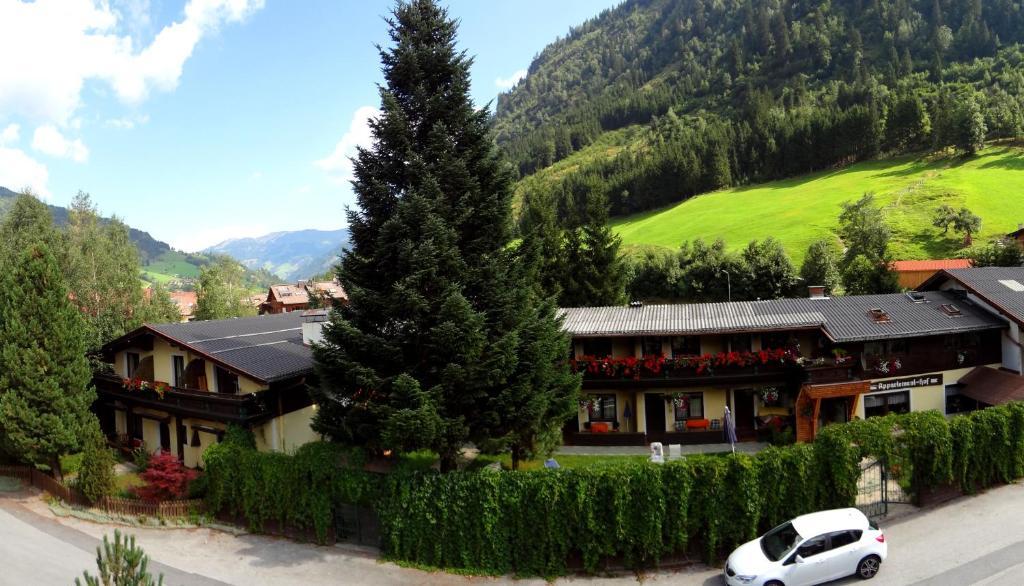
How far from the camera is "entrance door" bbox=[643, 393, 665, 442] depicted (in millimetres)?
29781

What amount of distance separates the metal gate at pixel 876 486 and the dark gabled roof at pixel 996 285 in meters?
16.4

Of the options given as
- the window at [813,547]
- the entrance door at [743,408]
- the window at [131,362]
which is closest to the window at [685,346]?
the entrance door at [743,408]

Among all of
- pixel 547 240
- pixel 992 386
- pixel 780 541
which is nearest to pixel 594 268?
pixel 547 240

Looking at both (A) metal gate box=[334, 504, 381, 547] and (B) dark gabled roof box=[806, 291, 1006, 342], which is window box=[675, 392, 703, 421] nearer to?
(B) dark gabled roof box=[806, 291, 1006, 342]

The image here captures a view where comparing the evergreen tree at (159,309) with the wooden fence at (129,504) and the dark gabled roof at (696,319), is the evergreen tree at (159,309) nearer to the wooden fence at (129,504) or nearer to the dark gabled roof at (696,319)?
the wooden fence at (129,504)

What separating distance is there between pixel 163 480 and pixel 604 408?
20.0m

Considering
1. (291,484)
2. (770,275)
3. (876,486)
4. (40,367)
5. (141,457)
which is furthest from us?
(770,275)

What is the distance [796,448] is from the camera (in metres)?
17.3

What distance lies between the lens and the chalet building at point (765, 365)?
2783cm

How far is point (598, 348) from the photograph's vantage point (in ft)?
98.5

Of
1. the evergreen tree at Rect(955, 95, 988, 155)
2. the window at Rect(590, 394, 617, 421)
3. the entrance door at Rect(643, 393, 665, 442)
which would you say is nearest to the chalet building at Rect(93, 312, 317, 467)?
the window at Rect(590, 394, 617, 421)

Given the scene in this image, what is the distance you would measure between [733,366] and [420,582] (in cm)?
1848

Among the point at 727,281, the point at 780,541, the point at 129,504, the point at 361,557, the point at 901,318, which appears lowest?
the point at 361,557

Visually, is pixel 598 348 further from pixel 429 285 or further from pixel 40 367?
pixel 40 367
